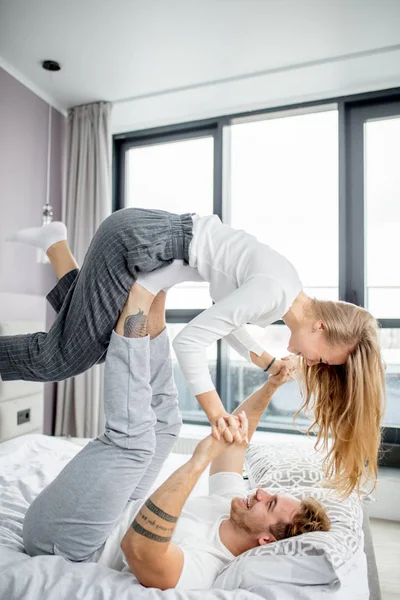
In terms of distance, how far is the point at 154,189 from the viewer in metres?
4.03

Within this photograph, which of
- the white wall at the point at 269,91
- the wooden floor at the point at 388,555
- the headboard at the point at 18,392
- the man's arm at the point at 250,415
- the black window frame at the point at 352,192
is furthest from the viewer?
the black window frame at the point at 352,192

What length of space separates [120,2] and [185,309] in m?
2.08

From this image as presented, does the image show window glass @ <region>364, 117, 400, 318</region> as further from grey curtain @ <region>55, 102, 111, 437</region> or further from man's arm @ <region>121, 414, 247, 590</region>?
man's arm @ <region>121, 414, 247, 590</region>

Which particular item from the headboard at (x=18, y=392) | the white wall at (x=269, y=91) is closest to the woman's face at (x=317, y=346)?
the headboard at (x=18, y=392)

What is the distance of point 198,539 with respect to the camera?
4.42ft

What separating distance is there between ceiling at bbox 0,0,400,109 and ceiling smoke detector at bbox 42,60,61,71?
1.5 inches

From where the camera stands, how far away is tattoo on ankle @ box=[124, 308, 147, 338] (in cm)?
145

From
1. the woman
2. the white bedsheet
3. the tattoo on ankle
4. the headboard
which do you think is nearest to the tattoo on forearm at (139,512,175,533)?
the white bedsheet

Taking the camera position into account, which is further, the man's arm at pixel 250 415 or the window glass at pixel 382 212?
the window glass at pixel 382 212

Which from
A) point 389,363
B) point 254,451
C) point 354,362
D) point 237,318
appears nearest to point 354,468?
point 354,362

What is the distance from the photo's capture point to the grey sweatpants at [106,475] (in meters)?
1.29

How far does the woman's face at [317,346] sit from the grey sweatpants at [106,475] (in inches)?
20.0

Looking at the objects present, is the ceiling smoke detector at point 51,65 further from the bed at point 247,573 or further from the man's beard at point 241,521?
the man's beard at point 241,521

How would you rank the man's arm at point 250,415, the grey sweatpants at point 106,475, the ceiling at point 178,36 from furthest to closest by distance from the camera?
the ceiling at point 178,36 < the man's arm at point 250,415 < the grey sweatpants at point 106,475
